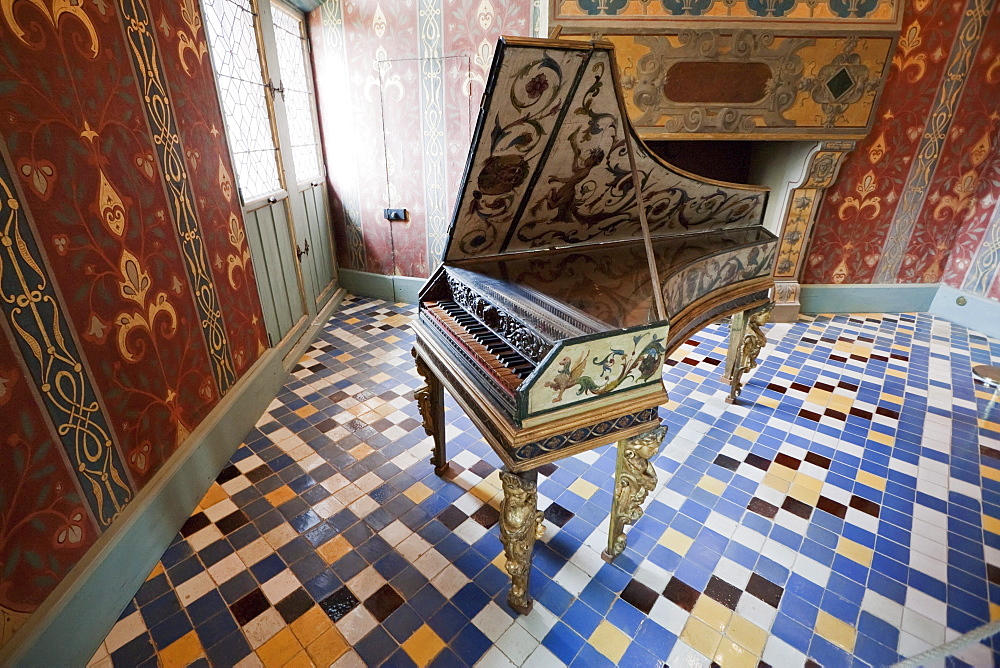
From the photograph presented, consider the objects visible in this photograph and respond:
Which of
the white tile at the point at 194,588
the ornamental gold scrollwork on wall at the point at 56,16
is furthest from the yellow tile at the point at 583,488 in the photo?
the ornamental gold scrollwork on wall at the point at 56,16

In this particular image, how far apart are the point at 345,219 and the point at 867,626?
194 inches

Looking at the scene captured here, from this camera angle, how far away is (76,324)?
1611 millimetres

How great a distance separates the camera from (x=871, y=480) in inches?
98.3

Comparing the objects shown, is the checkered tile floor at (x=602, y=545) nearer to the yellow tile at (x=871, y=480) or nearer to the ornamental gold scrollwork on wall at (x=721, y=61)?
the yellow tile at (x=871, y=480)

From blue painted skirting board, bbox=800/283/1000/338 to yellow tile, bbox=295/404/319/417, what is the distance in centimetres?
457

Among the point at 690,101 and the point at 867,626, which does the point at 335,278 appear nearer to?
the point at 690,101

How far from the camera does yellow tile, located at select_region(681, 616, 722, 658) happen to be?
5.51ft

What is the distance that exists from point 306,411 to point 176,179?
1575mm

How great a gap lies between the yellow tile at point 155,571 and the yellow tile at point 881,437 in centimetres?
380

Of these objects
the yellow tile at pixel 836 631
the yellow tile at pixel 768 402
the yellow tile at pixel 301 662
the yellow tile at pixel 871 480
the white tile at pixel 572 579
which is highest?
the yellow tile at pixel 768 402

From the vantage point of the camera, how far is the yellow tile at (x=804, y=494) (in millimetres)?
2367

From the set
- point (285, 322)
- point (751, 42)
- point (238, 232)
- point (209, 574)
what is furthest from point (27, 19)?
point (751, 42)

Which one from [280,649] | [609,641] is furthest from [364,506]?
[609,641]

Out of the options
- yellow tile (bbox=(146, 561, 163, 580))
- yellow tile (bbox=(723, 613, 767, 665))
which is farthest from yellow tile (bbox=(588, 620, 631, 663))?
yellow tile (bbox=(146, 561, 163, 580))
